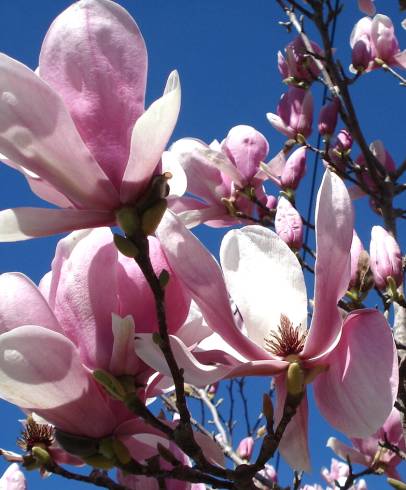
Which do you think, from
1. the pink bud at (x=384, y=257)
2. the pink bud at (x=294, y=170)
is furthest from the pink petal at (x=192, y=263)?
the pink bud at (x=294, y=170)

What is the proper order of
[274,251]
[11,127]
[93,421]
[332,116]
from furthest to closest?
[332,116]
[274,251]
[93,421]
[11,127]

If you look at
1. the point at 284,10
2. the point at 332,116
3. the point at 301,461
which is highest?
the point at 284,10

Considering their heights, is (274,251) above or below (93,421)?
above

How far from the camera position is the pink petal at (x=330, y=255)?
763mm

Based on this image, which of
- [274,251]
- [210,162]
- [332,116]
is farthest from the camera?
[332,116]

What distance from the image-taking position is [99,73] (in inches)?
28.3

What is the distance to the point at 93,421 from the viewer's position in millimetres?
790

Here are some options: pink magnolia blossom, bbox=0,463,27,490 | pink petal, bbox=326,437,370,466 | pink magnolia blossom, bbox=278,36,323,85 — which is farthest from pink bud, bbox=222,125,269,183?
pink magnolia blossom, bbox=0,463,27,490

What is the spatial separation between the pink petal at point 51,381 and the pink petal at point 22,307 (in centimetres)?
4

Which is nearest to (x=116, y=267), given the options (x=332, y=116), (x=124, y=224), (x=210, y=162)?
(x=124, y=224)

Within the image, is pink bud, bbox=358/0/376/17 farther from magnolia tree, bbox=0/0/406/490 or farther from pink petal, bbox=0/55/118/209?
pink petal, bbox=0/55/118/209

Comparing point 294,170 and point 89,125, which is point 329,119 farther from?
point 89,125

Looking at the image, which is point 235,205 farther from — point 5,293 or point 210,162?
point 5,293

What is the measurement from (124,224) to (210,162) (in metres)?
1.18
